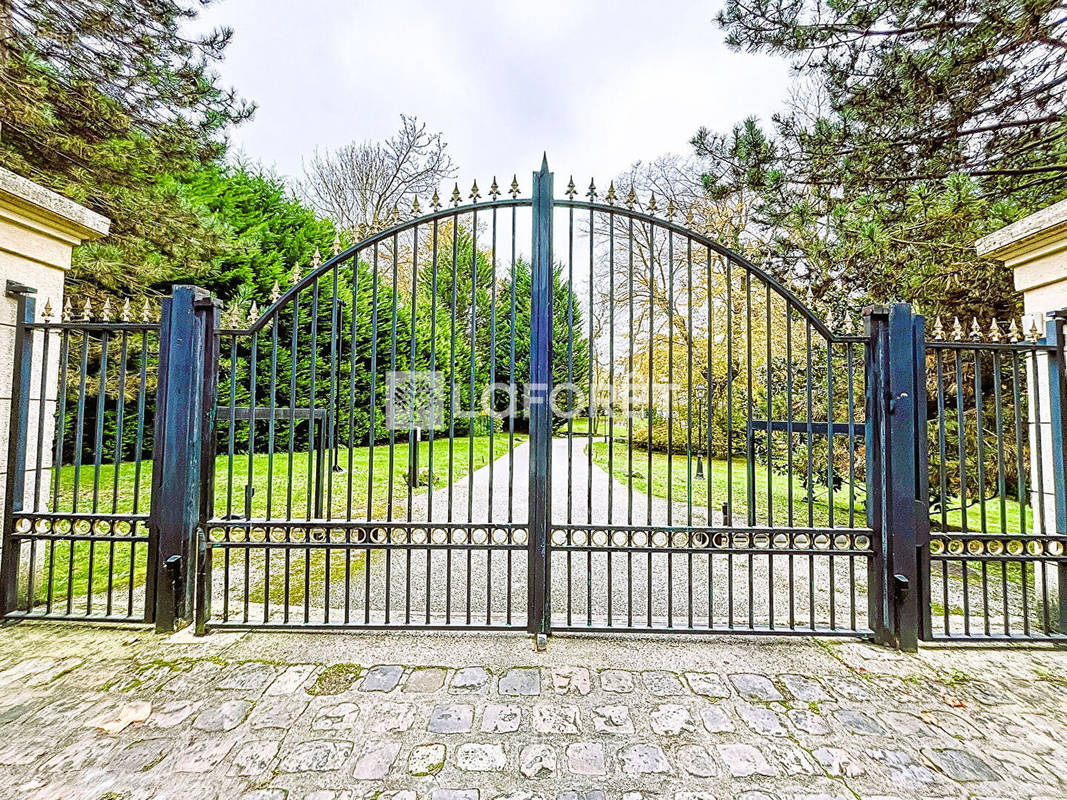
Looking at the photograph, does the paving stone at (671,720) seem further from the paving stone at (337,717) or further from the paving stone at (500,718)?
the paving stone at (337,717)

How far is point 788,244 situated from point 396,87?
10.2 meters

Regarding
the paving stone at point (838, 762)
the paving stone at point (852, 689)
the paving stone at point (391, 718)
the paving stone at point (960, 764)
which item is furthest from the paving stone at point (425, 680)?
the paving stone at point (960, 764)

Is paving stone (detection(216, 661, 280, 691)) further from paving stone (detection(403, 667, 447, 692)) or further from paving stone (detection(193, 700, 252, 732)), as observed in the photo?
paving stone (detection(403, 667, 447, 692))

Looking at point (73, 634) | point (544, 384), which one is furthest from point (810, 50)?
point (73, 634)

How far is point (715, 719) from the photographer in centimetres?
190

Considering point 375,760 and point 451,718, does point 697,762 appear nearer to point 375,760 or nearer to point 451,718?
point 451,718

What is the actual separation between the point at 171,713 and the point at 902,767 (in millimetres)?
2907

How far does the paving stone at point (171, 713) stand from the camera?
1818mm

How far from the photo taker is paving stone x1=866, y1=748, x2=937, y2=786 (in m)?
1.58

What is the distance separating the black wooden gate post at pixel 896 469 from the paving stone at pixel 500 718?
6.90 feet

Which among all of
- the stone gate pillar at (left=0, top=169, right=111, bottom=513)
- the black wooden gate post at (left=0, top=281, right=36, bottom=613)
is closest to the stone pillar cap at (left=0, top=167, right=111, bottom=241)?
the stone gate pillar at (left=0, top=169, right=111, bottom=513)

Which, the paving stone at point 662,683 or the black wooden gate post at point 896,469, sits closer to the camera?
the paving stone at point 662,683

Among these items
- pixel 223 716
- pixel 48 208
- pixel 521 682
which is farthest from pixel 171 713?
pixel 48 208

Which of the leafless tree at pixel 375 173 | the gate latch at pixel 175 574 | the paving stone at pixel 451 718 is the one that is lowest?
the paving stone at pixel 451 718
